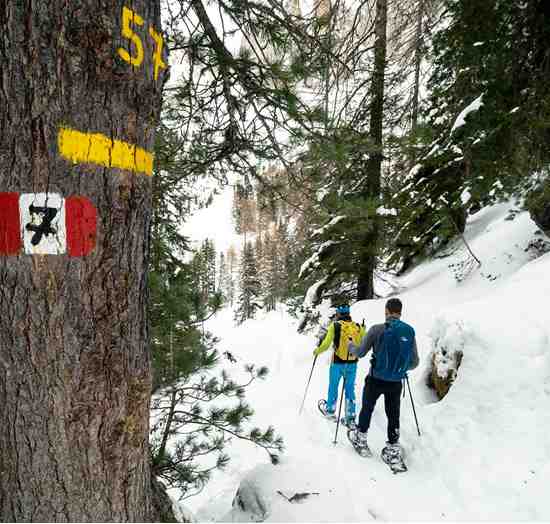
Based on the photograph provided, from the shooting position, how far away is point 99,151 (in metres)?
1.20

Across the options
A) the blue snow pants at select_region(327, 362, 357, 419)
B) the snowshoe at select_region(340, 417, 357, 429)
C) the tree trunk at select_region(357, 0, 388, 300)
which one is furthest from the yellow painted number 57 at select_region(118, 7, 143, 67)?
the tree trunk at select_region(357, 0, 388, 300)

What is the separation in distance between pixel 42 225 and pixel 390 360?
383 centimetres

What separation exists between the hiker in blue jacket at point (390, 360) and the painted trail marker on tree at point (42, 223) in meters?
3.52

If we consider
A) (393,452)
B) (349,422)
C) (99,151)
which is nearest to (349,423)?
(349,422)

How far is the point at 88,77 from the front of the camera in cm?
116

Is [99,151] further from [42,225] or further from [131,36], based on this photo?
[131,36]

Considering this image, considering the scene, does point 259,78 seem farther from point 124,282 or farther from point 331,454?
point 331,454

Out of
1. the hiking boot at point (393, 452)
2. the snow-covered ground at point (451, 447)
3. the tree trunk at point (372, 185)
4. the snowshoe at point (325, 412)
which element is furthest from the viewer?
the tree trunk at point (372, 185)

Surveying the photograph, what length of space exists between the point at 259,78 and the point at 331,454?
4.46m

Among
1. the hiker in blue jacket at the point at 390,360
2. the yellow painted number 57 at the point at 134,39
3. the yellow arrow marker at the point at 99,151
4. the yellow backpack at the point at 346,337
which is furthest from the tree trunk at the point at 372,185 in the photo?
the yellow arrow marker at the point at 99,151

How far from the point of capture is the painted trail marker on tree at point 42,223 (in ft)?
3.69

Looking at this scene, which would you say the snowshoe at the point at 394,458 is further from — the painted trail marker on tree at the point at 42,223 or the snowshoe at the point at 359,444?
the painted trail marker on tree at the point at 42,223

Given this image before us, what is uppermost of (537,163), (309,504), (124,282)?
(537,163)

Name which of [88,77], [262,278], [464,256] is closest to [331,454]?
[88,77]
